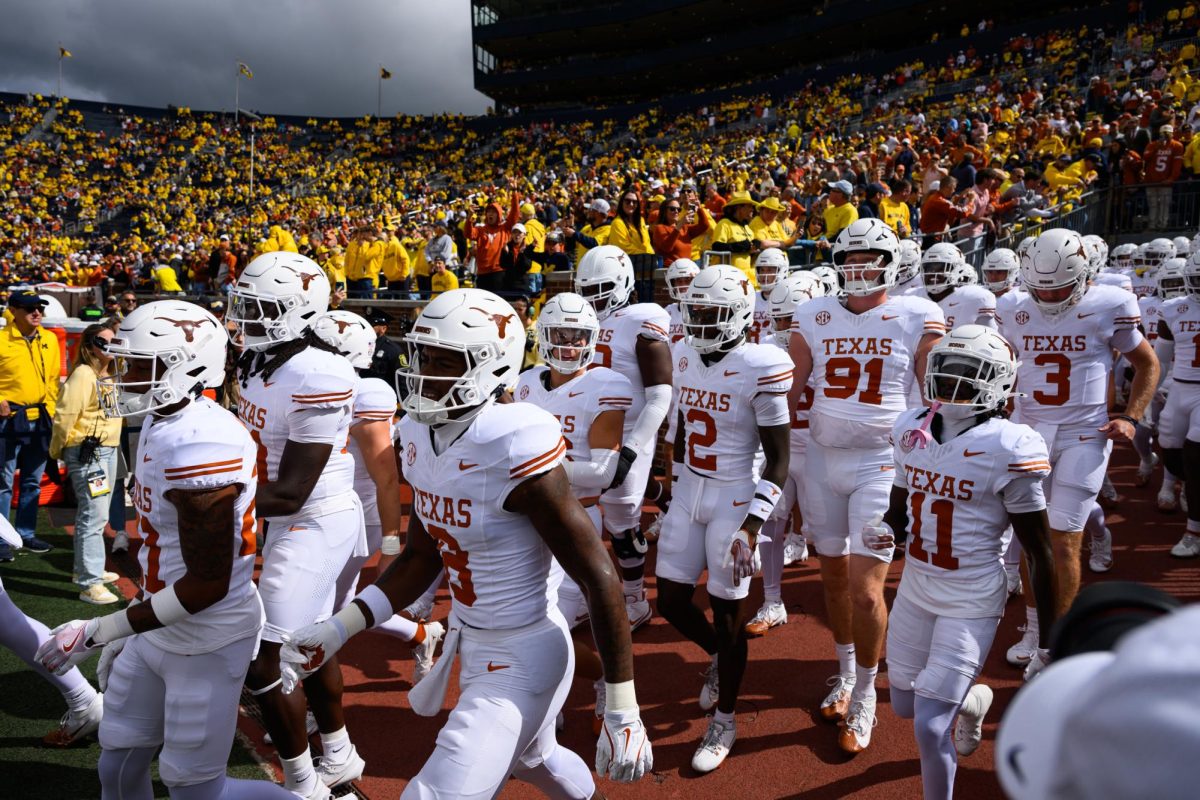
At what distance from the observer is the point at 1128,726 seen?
0.81m

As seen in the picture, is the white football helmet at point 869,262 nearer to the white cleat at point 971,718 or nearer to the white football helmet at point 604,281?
the white football helmet at point 604,281

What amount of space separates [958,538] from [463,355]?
2152 mm

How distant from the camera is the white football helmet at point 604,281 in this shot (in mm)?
5586

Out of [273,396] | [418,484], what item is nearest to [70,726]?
[273,396]

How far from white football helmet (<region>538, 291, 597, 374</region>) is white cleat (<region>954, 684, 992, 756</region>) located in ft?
8.08

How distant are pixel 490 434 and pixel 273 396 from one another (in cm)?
167

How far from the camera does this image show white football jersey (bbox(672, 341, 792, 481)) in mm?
4195

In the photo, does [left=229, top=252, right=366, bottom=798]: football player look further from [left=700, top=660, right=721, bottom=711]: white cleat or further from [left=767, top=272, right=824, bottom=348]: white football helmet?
[left=767, top=272, right=824, bottom=348]: white football helmet

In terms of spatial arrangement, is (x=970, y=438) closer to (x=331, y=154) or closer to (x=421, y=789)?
(x=421, y=789)

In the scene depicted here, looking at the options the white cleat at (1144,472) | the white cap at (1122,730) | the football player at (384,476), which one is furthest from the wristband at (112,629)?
the white cleat at (1144,472)

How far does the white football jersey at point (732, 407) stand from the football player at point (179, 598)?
7.41ft

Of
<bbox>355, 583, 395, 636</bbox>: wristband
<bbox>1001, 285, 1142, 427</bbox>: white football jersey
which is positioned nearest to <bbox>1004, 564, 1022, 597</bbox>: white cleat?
<bbox>1001, 285, 1142, 427</bbox>: white football jersey

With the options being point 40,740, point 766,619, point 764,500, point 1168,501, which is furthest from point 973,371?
point 1168,501

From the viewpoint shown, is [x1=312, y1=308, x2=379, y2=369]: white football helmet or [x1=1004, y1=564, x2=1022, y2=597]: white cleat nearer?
[x1=312, y1=308, x2=379, y2=369]: white football helmet
